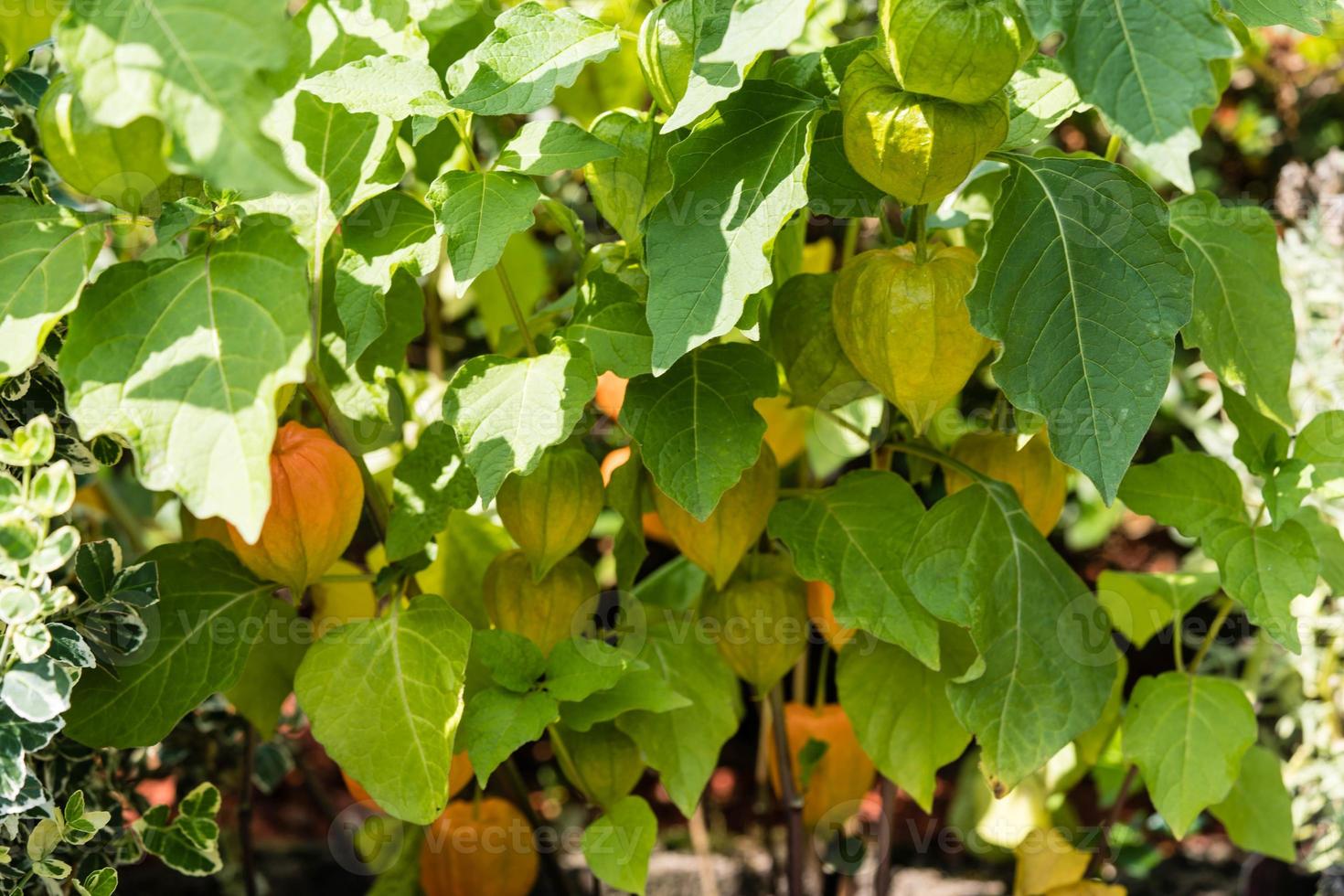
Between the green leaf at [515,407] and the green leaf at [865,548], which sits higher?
the green leaf at [515,407]

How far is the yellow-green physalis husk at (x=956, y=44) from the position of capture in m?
0.59

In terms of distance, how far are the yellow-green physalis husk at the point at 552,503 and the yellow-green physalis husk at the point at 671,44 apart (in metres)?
0.24

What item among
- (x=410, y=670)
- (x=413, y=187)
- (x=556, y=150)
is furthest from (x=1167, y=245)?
(x=413, y=187)

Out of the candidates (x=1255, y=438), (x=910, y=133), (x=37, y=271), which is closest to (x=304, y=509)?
(x=37, y=271)

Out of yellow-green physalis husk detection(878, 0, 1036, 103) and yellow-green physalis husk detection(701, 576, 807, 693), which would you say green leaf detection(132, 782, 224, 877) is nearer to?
yellow-green physalis husk detection(701, 576, 807, 693)

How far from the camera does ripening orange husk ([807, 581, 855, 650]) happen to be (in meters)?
0.88

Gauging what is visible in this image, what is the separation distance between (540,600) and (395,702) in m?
0.14

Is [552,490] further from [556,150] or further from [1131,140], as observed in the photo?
[1131,140]

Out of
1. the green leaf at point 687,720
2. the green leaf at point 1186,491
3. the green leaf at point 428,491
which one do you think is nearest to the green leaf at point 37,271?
the green leaf at point 428,491

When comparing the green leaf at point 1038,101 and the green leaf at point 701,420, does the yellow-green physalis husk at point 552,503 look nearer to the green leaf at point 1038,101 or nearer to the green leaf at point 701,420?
the green leaf at point 701,420

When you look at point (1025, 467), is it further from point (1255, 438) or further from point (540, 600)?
point (540, 600)

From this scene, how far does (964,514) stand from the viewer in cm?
79

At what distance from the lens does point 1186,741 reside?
0.83 meters

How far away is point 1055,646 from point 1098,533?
0.78 m
